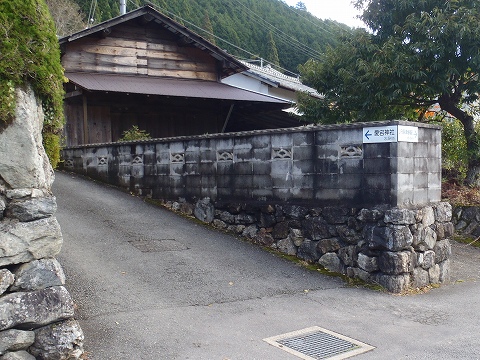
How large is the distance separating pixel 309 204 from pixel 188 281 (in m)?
2.49

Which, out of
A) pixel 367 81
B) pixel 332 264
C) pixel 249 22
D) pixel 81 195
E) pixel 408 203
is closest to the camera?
pixel 408 203

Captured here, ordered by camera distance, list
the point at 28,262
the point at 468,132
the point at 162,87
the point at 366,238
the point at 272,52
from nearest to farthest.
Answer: the point at 28,262 → the point at 366,238 → the point at 468,132 → the point at 162,87 → the point at 272,52

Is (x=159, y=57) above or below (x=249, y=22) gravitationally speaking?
below

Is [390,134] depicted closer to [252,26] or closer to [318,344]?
[318,344]

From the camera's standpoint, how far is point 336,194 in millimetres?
7582

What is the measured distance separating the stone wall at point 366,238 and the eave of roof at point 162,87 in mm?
7447

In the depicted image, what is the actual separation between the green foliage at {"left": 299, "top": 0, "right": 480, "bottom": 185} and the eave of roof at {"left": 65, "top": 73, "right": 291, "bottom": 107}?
14.3 ft

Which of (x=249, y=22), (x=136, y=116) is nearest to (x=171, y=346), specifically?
(x=136, y=116)

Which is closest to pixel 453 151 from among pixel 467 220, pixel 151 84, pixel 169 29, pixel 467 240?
pixel 467 220

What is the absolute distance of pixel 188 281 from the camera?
6578mm

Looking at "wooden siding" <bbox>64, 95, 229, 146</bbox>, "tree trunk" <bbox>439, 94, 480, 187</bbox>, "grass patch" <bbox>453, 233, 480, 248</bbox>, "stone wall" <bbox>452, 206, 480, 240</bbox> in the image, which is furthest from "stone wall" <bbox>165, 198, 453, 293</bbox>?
"wooden siding" <bbox>64, 95, 229, 146</bbox>

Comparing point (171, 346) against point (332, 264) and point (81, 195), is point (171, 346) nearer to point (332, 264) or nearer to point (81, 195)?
point (332, 264)

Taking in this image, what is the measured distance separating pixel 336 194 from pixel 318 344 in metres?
3.05

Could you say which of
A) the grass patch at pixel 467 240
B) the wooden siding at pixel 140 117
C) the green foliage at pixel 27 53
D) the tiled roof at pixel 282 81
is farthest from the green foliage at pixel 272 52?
the green foliage at pixel 27 53
